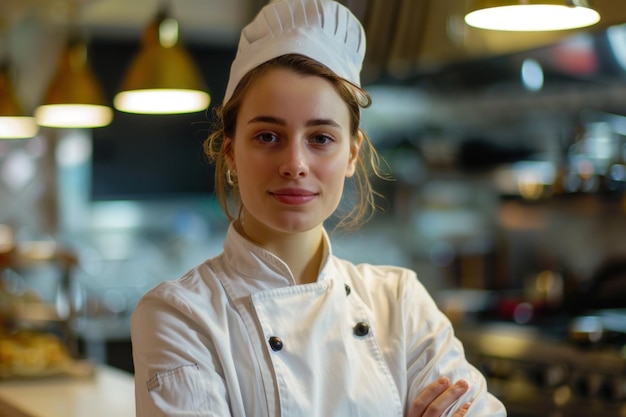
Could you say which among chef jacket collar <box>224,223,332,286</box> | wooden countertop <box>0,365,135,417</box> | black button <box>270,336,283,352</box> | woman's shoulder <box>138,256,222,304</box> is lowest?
wooden countertop <box>0,365,135,417</box>

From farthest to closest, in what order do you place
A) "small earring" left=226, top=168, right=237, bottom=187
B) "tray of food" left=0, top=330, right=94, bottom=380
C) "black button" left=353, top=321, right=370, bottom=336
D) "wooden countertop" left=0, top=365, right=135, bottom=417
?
1. "tray of food" left=0, top=330, right=94, bottom=380
2. "wooden countertop" left=0, top=365, right=135, bottom=417
3. "small earring" left=226, top=168, right=237, bottom=187
4. "black button" left=353, top=321, right=370, bottom=336

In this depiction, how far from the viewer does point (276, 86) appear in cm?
166

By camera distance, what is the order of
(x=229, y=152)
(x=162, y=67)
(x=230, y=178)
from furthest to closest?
(x=162, y=67) < (x=230, y=178) < (x=229, y=152)

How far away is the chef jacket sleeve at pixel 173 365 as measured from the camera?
1565 millimetres

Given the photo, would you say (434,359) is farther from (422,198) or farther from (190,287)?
(422,198)

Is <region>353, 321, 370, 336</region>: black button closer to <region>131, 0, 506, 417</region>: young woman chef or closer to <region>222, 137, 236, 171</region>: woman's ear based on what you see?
<region>131, 0, 506, 417</region>: young woman chef

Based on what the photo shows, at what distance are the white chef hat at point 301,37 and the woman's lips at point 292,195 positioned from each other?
230mm

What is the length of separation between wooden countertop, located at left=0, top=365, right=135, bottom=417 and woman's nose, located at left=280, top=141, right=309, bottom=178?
54.4 inches

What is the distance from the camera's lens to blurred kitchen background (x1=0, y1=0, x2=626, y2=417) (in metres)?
4.29

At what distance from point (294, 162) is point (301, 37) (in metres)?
0.25

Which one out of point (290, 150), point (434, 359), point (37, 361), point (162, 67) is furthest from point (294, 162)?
point (37, 361)

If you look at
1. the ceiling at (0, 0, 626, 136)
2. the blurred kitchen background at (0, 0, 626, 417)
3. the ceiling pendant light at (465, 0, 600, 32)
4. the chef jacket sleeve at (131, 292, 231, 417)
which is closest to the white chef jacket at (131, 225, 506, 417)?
the chef jacket sleeve at (131, 292, 231, 417)

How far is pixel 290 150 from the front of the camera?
1619 mm

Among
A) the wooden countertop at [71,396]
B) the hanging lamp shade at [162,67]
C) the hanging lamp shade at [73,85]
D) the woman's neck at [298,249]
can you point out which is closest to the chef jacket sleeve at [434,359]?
the woman's neck at [298,249]
